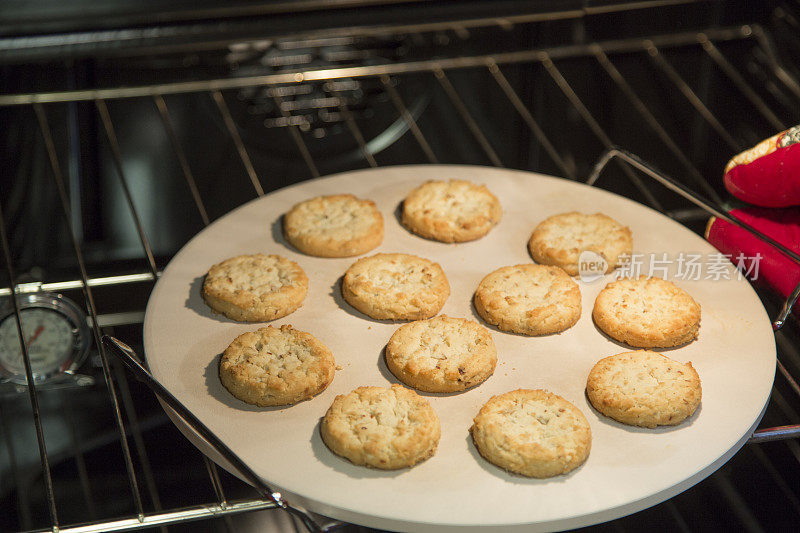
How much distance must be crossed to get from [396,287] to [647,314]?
0.42m

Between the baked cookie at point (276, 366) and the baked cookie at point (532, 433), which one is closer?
the baked cookie at point (532, 433)

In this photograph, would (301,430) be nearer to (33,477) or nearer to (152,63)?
(33,477)

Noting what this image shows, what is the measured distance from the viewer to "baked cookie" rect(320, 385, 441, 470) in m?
1.16

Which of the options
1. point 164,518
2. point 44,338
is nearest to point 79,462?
point 44,338

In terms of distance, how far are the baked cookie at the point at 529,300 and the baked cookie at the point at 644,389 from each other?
0.12 meters

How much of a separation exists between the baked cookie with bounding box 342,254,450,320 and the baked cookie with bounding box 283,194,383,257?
59 mm

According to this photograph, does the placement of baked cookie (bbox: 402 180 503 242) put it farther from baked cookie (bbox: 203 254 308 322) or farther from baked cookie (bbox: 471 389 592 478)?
baked cookie (bbox: 471 389 592 478)

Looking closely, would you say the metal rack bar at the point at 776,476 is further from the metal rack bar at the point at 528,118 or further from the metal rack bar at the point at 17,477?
the metal rack bar at the point at 17,477

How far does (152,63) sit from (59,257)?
0.58 metres

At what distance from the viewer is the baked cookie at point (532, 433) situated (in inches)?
45.5

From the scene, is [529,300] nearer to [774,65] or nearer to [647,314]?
[647,314]

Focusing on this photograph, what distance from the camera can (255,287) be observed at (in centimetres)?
146

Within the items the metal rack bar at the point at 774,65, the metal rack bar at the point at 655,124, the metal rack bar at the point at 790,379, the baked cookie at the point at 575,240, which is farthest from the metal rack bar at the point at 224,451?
the metal rack bar at the point at 774,65

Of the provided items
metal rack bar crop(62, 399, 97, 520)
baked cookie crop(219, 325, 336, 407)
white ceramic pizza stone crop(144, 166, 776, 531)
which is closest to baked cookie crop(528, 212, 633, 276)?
white ceramic pizza stone crop(144, 166, 776, 531)
